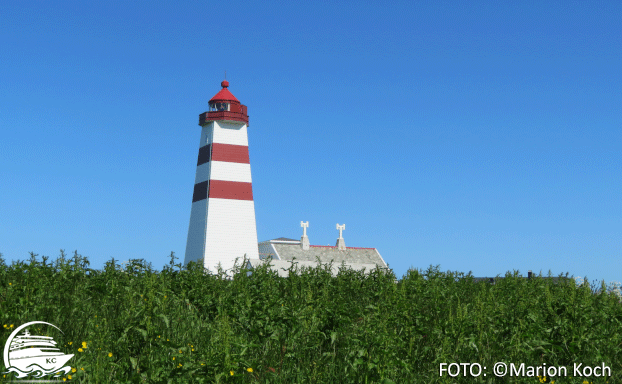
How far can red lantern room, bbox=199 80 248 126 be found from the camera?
36.7m

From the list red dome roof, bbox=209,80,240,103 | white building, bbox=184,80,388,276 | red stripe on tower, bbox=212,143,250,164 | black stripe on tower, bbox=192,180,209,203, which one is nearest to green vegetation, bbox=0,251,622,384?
white building, bbox=184,80,388,276

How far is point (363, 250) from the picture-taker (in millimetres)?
45719

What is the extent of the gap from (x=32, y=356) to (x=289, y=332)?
2945 mm

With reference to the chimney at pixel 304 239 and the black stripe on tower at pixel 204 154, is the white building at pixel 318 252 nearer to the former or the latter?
the chimney at pixel 304 239

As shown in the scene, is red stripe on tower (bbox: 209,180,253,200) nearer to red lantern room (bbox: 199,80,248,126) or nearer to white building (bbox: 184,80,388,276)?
white building (bbox: 184,80,388,276)

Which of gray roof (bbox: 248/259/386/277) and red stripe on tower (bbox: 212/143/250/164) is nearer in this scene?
gray roof (bbox: 248/259/386/277)

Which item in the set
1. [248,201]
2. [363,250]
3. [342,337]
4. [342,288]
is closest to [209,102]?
[248,201]

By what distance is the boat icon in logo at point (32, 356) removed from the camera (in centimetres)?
620

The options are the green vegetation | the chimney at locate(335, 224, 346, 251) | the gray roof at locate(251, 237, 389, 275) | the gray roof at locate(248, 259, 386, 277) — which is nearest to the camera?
the green vegetation

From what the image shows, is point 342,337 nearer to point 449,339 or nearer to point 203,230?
point 449,339

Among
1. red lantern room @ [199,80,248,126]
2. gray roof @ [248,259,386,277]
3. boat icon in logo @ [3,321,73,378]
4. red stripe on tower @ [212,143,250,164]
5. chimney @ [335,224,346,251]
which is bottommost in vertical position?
boat icon in logo @ [3,321,73,378]

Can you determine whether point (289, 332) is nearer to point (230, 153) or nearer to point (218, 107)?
point (230, 153)

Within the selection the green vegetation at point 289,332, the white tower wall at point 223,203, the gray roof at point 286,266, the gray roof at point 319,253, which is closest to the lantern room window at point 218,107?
the white tower wall at point 223,203

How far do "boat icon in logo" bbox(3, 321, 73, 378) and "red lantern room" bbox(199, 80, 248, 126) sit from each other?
30.5m
